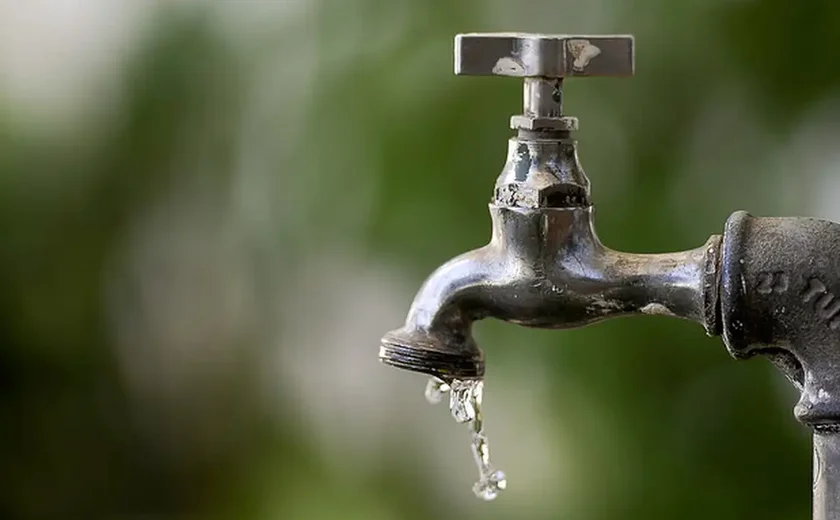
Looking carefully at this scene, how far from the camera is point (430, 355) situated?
618 millimetres

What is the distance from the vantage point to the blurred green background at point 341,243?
1051mm

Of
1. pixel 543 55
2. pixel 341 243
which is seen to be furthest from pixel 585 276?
pixel 341 243

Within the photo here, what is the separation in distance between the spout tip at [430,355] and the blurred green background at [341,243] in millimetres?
501

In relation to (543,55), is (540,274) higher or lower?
lower

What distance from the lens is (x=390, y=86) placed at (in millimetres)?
1189

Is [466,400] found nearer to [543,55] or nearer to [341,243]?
[543,55]

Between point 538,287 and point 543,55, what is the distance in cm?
13

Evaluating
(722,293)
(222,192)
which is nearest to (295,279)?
(222,192)

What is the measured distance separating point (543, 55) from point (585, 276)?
13 centimetres

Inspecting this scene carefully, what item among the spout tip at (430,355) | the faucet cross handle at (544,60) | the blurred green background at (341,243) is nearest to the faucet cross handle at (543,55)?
the faucet cross handle at (544,60)

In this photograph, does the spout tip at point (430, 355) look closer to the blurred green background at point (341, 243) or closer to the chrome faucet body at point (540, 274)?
the chrome faucet body at point (540, 274)

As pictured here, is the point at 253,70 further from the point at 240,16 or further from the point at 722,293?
the point at 722,293

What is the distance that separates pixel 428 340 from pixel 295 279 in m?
0.67

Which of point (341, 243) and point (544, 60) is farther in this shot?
point (341, 243)
